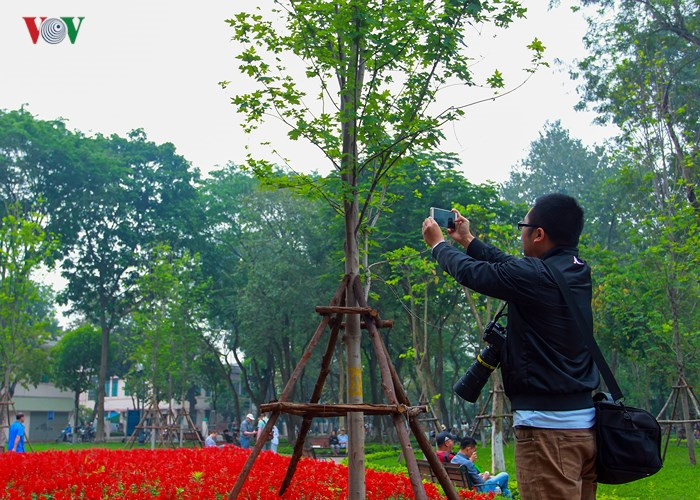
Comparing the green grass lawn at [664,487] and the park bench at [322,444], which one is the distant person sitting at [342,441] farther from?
the green grass lawn at [664,487]

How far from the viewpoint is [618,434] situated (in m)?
3.10

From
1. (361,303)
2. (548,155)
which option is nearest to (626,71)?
(361,303)

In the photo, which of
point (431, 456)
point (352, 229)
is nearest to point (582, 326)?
point (431, 456)

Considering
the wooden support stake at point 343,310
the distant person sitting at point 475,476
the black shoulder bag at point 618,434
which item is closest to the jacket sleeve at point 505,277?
the black shoulder bag at point 618,434

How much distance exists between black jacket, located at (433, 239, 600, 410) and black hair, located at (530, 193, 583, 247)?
24 cm

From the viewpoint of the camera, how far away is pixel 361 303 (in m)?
6.31

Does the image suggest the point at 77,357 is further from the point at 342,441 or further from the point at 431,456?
the point at 431,456

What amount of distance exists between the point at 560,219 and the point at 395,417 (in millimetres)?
2670

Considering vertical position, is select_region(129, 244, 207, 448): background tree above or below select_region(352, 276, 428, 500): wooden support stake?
above

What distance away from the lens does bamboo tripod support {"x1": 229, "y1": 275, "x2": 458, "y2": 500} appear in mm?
5484

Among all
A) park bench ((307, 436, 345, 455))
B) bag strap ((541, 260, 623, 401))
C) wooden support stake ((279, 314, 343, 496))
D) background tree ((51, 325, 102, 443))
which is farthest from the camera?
background tree ((51, 325, 102, 443))

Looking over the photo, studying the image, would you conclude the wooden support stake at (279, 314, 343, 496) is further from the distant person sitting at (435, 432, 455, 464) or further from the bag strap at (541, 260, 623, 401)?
the distant person sitting at (435, 432, 455, 464)

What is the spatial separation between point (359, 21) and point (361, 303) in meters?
2.51

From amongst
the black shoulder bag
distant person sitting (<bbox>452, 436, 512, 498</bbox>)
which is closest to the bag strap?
the black shoulder bag
